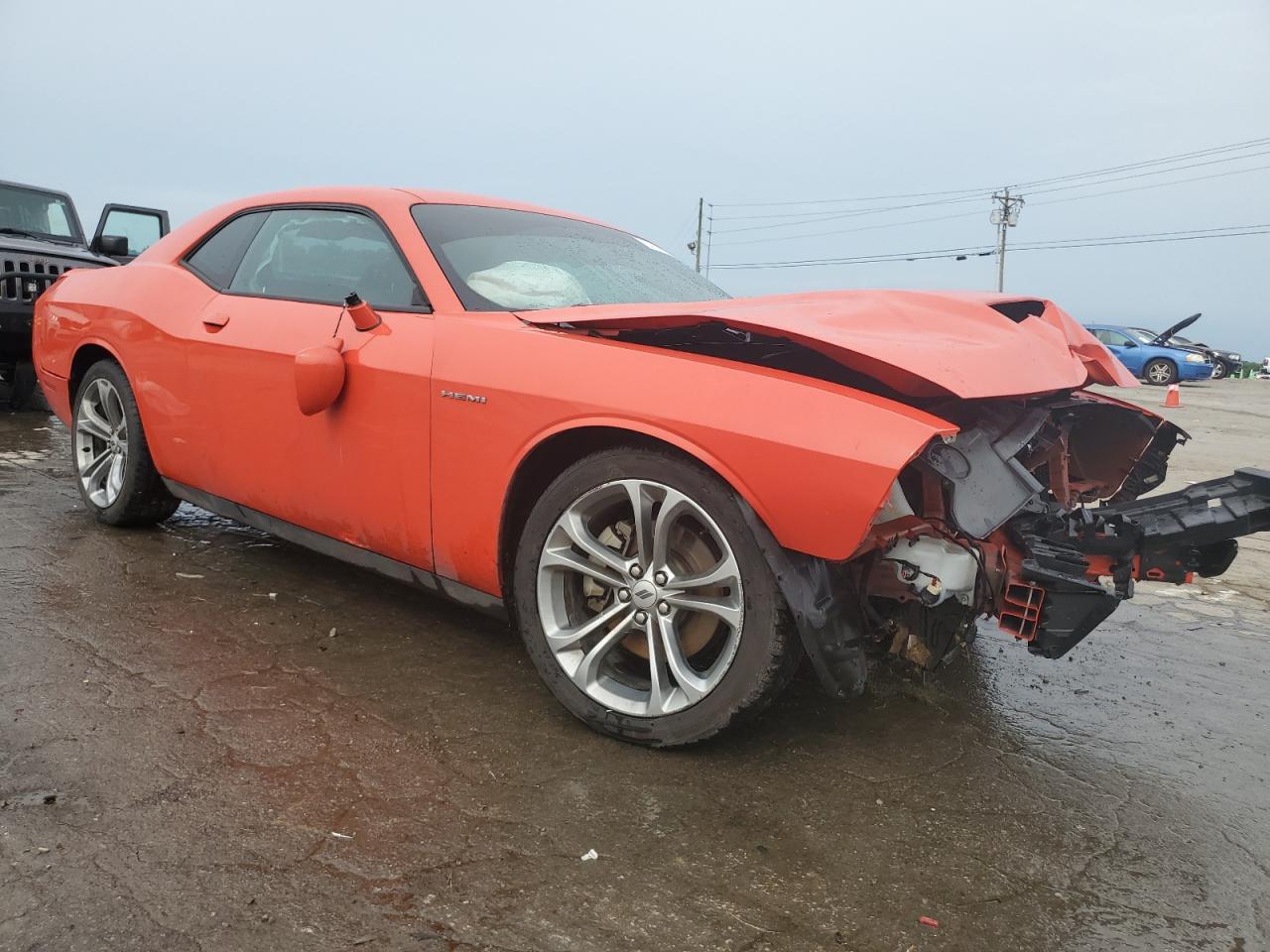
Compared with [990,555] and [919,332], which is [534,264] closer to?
[919,332]

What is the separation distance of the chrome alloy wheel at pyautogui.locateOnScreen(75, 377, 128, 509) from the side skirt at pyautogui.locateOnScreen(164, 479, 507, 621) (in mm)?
421

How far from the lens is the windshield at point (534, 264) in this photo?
117 inches

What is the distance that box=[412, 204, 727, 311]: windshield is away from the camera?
2971 mm

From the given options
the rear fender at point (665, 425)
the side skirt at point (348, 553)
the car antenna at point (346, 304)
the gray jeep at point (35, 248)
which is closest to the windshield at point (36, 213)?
the gray jeep at point (35, 248)

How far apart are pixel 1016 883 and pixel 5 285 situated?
8183 mm

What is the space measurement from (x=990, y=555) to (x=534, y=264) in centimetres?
173

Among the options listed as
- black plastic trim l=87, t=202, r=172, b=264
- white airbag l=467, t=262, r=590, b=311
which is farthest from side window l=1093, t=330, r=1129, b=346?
white airbag l=467, t=262, r=590, b=311

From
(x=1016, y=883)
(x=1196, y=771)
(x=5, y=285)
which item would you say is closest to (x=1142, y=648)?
(x=1196, y=771)

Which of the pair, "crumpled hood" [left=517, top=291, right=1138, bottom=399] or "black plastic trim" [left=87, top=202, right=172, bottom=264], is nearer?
"crumpled hood" [left=517, top=291, right=1138, bottom=399]

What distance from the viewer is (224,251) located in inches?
149

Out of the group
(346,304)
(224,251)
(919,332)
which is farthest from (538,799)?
(224,251)

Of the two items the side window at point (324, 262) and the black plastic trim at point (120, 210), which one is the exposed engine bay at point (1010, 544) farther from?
the black plastic trim at point (120, 210)

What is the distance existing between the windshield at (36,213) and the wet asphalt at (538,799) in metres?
6.35

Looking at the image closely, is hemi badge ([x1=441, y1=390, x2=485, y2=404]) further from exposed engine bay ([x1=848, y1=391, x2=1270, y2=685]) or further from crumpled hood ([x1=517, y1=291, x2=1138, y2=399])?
exposed engine bay ([x1=848, y1=391, x2=1270, y2=685])
